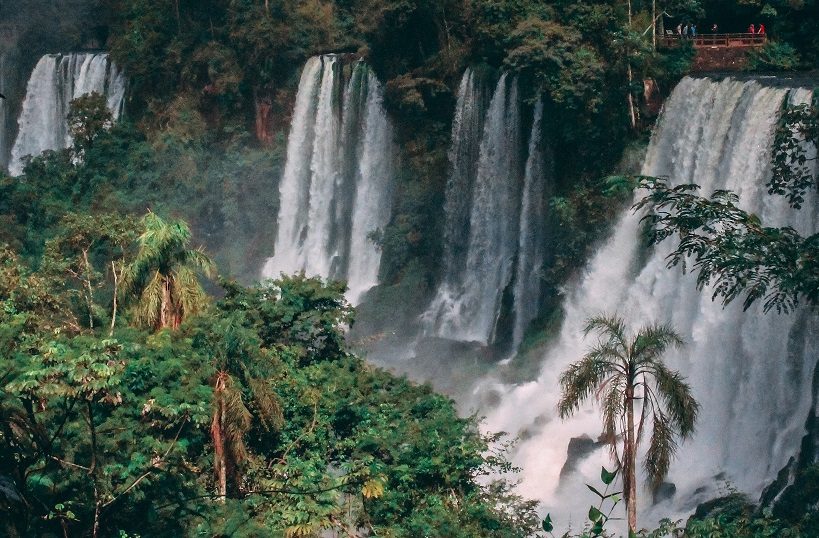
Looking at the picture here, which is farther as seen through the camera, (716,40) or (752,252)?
(716,40)

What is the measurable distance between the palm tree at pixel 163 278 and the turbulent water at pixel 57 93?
26766 millimetres

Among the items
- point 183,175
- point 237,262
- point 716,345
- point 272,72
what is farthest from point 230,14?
point 716,345

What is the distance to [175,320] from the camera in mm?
20766

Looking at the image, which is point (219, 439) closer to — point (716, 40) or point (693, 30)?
point (716, 40)

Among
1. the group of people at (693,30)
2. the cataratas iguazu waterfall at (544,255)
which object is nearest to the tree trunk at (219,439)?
the cataratas iguazu waterfall at (544,255)

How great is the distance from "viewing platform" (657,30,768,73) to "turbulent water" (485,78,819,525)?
5.83ft

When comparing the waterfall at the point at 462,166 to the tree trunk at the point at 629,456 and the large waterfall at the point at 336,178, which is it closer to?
the large waterfall at the point at 336,178

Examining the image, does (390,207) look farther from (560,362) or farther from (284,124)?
(560,362)

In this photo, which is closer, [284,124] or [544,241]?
[544,241]

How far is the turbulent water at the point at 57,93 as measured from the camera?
46594mm

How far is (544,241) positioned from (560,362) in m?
3.59

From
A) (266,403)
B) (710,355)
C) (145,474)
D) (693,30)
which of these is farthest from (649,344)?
(693,30)

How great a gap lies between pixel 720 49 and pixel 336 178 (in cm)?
1302

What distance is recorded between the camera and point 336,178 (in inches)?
1551
